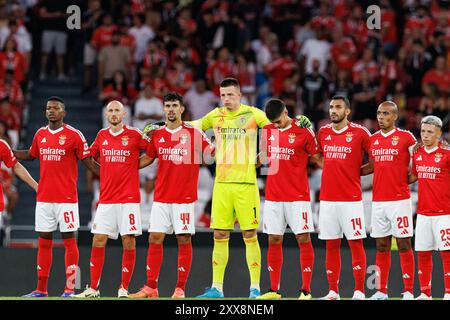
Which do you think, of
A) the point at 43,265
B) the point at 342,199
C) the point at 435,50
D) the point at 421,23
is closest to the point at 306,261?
the point at 342,199

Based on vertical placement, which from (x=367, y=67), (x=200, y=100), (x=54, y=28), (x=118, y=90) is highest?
(x=54, y=28)

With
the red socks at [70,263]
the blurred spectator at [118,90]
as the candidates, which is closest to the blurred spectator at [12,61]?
the blurred spectator at [118,90]

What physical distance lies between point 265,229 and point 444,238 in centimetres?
208

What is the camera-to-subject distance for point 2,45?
23.2 m

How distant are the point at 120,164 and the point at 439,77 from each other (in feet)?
33.0

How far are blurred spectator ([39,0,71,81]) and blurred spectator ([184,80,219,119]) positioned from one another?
9.61 feet

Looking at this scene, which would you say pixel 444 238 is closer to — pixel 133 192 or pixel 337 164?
pixel 337 164

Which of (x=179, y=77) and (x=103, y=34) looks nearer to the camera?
(x=179, y=77)

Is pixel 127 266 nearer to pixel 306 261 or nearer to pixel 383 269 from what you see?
pixel 306 261

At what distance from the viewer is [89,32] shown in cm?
2444

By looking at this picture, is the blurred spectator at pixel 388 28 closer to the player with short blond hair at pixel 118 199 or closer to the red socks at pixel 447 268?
the red socks at pixel 447 268

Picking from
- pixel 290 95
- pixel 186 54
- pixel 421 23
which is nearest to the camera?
pixel 290 95
